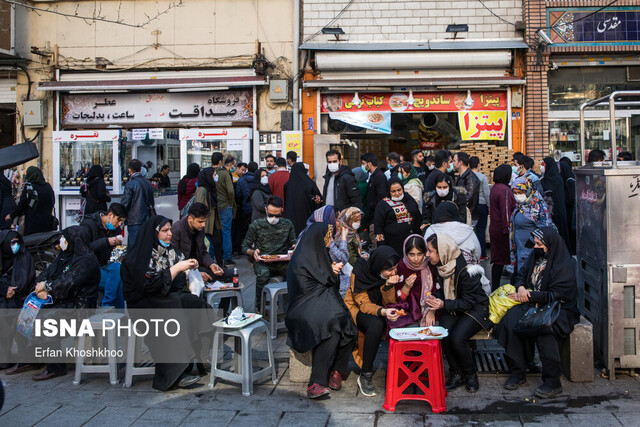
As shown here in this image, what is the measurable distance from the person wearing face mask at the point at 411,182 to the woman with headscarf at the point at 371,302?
2932 mm

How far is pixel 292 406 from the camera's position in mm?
4914

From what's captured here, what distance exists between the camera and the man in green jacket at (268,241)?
280 inches

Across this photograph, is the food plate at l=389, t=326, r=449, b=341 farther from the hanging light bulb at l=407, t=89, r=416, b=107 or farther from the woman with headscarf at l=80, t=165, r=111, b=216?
the hanging light bulb at l=407, t=89, r=416, b=107

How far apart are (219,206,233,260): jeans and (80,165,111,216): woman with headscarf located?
195cm

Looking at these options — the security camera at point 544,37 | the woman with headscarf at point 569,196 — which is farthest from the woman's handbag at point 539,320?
the security camera at point 544,37

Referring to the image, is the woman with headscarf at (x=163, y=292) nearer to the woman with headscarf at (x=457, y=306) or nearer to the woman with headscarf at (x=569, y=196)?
the woman with headscarf at (x=457, y=306)

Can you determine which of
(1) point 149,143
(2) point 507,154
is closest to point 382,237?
(2) point 507,154

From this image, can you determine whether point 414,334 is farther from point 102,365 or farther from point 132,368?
point 102,365

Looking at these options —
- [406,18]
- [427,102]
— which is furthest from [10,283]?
[406,18]

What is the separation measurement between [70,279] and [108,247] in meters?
0.88

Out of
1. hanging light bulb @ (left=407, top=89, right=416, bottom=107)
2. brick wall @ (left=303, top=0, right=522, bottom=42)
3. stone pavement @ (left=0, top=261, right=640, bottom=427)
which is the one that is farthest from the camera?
hanging light bulb @ (left=407, top=89, right=416, bottom=107)

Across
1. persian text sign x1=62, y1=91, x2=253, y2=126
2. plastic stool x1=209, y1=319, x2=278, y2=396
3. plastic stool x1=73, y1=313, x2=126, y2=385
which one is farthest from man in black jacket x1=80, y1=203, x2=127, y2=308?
persian text sign x1=62, y1=91, x2=253, y2=126

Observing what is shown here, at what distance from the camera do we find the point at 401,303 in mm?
5352

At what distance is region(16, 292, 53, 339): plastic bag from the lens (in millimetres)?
5730
